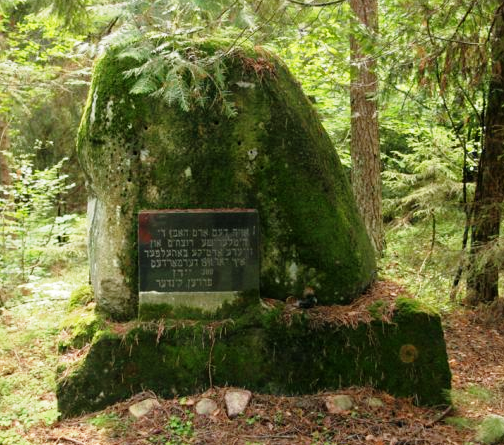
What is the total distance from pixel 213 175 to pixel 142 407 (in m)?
2.27

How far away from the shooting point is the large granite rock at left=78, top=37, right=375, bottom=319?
15.1 ft

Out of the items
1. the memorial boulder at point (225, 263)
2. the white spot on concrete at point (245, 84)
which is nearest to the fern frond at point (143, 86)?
the memorial boulder at point (225, 263)

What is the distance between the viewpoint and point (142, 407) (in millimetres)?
4238

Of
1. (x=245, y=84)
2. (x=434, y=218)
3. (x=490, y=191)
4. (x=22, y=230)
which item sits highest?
(x=245, y=84)

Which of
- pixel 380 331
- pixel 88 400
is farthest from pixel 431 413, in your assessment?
pixel 88 400

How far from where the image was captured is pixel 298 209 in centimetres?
468

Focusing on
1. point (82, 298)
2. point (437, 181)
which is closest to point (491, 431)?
point (82, 298)

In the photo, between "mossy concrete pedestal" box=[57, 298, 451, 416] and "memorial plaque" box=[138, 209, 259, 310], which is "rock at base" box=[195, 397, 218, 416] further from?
"memorial plaque" box=[138, 209, 259, 310]

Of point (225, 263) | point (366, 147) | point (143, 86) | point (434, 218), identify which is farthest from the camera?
point (366, 147)

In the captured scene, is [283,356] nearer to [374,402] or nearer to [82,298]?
[374,402]

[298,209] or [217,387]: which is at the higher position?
[298,209]

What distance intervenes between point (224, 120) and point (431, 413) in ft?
11.1

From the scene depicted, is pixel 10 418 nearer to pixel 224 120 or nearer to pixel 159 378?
pixel 159 378

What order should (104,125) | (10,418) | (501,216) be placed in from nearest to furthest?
(10,418), (104,125), (501,216)
